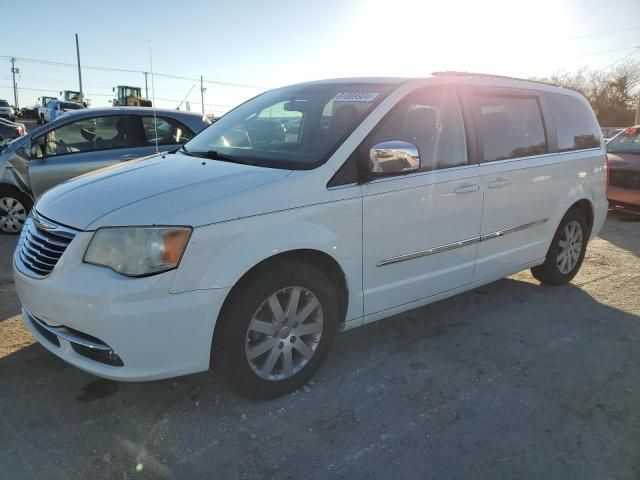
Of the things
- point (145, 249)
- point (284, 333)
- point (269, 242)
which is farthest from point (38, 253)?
point (284, 333)

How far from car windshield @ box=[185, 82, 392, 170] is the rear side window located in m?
2.00

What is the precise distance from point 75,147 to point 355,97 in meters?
4.38

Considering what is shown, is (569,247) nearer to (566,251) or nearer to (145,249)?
(566,251)

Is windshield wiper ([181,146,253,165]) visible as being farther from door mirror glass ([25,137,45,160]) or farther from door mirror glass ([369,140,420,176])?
door mirror glass ([25,137,45,160])

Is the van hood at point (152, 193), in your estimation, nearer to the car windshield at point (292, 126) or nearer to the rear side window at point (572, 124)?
the car windshield at point (292, 126)

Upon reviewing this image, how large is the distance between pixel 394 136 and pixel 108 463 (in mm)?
2365

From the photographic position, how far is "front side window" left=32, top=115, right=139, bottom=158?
243 inches

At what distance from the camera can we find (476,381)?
311 centimetres

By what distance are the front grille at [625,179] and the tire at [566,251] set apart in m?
3.60

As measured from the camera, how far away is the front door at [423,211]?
120 inches

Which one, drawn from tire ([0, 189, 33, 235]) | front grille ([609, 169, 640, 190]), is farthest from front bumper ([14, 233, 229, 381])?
front grille ([609, 169, 640, 190])

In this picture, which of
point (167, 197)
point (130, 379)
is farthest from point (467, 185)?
point (130, 379)

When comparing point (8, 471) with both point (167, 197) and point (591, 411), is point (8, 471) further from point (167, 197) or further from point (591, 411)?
point (591, 411)

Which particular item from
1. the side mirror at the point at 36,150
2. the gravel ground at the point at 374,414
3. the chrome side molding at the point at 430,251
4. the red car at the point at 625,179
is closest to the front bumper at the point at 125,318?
the gravel ground at the point at 374,414
